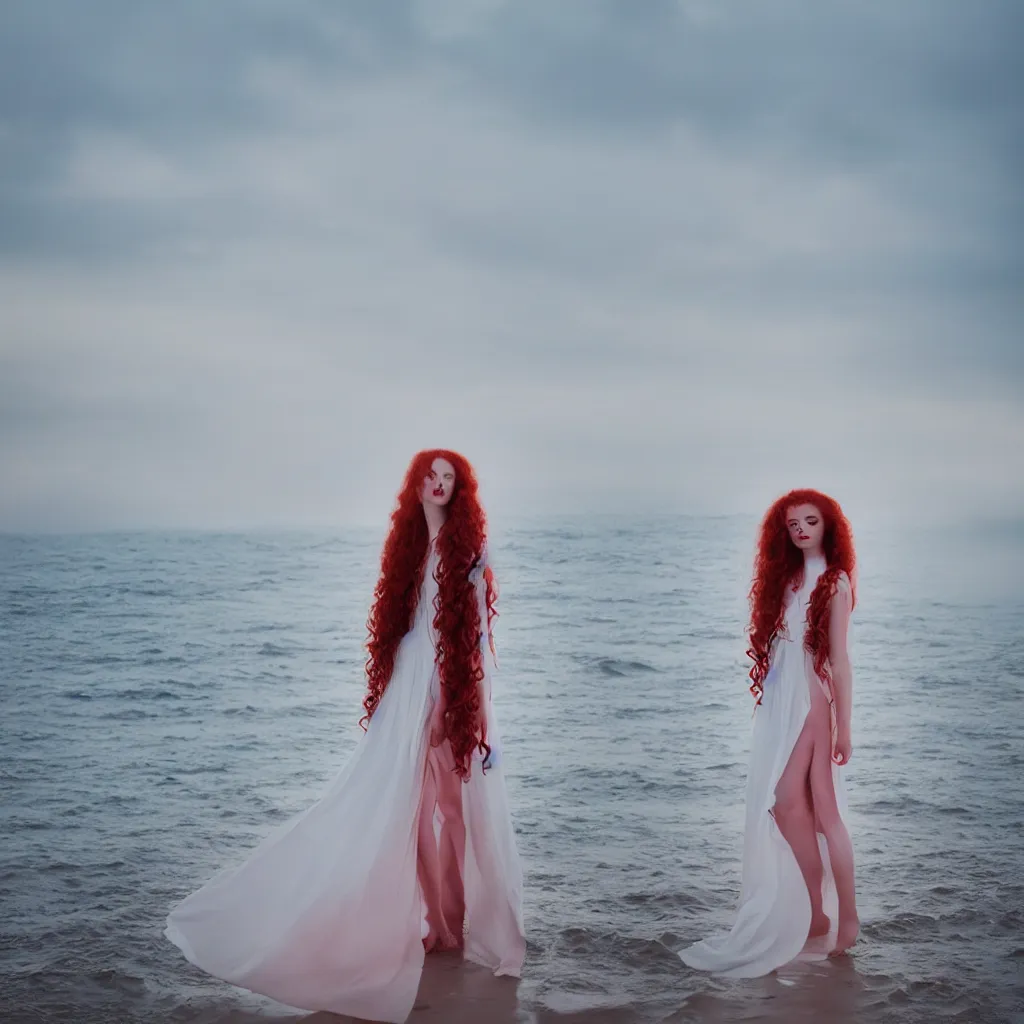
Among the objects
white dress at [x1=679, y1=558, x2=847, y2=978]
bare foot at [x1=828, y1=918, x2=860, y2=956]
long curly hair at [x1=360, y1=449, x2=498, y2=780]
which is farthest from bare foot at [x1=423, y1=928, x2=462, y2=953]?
bare foot at [x1=828, y1=918, x2=860, y2=956]

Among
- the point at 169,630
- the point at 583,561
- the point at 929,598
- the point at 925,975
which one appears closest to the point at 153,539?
the point at 583,561

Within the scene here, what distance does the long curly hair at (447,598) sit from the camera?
4004 millimetres

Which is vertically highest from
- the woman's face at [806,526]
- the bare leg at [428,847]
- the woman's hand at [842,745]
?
the woman's face at [806,526]

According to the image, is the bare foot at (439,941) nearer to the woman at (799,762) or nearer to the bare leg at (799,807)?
the woman at (799,762)

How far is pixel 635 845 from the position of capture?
568 centimetres

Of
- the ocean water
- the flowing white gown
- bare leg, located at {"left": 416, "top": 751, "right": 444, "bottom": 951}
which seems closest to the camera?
the flowing white gown

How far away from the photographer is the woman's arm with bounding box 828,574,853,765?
400cm

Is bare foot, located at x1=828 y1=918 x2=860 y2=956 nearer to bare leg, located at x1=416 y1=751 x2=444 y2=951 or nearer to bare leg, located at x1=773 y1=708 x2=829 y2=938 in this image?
bare leg, located at x1=773 y1=708 x2=829 y2=938

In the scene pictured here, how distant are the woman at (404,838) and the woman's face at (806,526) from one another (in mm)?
1103

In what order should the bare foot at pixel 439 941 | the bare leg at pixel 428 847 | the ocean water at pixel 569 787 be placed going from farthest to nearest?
the bare foot at pixel 439 941 < the bare leg at pixel 428 847 < the ocean water at pixel 569 787

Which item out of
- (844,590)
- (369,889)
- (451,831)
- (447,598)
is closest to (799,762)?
(844,590)

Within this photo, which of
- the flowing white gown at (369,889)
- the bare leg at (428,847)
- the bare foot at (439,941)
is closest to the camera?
the flowing white gown at (369,889)

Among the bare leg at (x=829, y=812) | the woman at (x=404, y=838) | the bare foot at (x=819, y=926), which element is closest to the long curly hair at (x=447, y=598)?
the woman at (x=404, y=838)

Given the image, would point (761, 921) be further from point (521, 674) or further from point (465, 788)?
point (521, 674)
